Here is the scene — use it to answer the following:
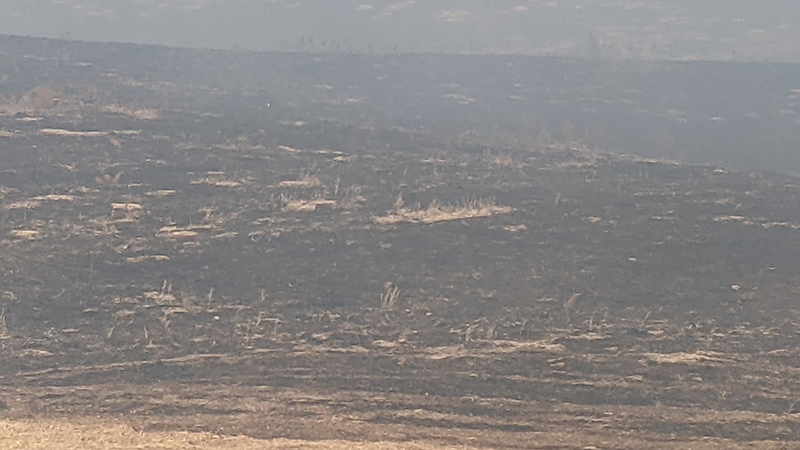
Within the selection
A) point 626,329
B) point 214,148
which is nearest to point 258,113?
point 214,148

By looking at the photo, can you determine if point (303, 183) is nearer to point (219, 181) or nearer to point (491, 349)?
point (219, 181)

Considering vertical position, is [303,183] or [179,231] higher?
[303,183]

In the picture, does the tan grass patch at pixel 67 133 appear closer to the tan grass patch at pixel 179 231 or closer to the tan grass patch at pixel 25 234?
the tan grass patch at pixel 25 234

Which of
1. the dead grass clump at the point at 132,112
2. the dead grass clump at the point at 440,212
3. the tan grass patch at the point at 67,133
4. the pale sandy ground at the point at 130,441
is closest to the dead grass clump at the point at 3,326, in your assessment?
the pale sandy ground at the point at 130,441

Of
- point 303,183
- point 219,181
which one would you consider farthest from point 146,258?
point 303,183

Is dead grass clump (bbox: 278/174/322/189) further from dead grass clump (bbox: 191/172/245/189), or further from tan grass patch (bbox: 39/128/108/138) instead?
tan grass patch (bbox: 39/128/108/138)
